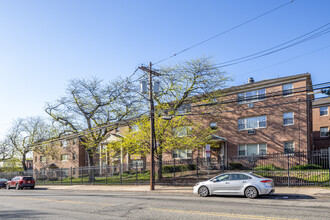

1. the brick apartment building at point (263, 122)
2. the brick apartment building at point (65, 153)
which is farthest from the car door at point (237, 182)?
the brick apartment building at point (65, 153)

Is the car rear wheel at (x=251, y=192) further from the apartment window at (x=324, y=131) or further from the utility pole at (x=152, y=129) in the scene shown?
the apartment window at (x=324, y=131)

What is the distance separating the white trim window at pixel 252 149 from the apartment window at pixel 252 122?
6.41 ft

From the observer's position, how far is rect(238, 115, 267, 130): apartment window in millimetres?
32344

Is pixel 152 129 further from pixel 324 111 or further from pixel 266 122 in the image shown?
pixel 324 111

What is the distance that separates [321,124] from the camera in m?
40.8

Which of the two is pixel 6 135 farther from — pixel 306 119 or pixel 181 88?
pixel 306 119

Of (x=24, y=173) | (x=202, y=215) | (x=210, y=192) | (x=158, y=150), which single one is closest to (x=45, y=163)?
(x=24, y=173)

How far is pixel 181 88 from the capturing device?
83.8 feet

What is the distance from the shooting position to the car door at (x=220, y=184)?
15.9 meters

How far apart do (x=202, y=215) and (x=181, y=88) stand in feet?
54.1

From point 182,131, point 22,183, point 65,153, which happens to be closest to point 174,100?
point 182,131

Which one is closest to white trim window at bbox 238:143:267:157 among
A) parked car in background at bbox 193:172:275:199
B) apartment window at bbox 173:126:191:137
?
apartment window at bbox 173:126:191:137

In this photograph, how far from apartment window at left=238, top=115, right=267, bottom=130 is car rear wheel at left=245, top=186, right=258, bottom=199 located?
1840cm

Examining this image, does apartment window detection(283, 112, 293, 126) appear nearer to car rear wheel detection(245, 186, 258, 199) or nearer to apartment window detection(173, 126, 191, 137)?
Result: apartment window detection(173, 126, 191, 137)
